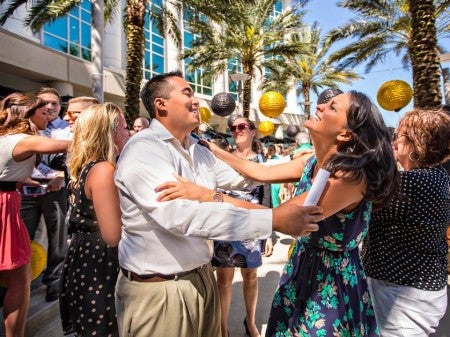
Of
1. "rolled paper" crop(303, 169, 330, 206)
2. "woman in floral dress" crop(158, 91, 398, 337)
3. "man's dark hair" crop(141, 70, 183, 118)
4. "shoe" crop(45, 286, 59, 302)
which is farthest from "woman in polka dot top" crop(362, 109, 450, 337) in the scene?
"shoe" crop(45, 286, 59, 302)

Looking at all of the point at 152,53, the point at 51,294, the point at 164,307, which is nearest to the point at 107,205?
the point at 164,307

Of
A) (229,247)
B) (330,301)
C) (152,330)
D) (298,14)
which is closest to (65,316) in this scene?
(152,330)

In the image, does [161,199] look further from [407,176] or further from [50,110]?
[50,110]

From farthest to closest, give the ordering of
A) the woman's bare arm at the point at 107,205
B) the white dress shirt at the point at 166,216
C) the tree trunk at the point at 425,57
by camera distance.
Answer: the tree trunk at the point at 425,57 → the woman's bare arm at the point at 107,205 → the white dress shirt at the point at 166,216

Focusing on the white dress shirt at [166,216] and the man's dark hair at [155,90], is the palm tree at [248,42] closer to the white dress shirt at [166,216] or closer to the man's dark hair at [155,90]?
the man's dark hair at [155,90]

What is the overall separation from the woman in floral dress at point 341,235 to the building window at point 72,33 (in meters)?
16.1

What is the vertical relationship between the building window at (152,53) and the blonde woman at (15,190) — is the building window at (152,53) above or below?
above

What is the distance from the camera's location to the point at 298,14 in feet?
60.0

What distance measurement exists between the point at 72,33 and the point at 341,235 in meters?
17.9

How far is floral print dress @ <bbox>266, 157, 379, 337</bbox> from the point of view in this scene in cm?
162

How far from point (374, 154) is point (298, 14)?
1867 centimetres

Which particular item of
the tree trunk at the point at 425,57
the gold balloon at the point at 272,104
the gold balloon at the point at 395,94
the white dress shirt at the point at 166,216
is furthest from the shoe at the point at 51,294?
the tree trunk at the point at 425,57

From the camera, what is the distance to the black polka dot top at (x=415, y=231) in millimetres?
1837

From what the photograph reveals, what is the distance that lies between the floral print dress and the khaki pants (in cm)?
41
